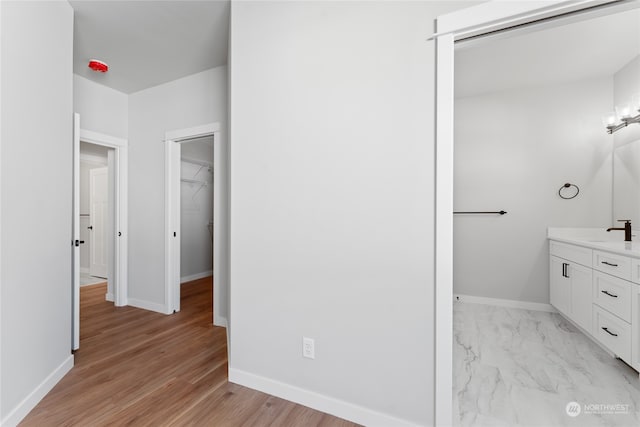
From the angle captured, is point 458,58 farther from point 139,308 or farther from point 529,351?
point 139,308

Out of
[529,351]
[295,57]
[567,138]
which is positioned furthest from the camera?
[567,138]

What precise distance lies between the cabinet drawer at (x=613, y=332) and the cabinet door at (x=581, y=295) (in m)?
0.10

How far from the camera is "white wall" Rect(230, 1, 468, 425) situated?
139cm

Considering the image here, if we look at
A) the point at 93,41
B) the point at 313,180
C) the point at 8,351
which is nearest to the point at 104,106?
the point at 93,41

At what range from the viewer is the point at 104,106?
3232mm

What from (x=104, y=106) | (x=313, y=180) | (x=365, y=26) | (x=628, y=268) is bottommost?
(x=628, y=268)

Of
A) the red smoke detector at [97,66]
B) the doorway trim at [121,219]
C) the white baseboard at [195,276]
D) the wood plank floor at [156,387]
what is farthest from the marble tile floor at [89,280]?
the red smoke detector at [97,66]

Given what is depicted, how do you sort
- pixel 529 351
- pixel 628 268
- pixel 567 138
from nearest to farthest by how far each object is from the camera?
pixel 628 268 → pixel 529 351 → pixel 567 138

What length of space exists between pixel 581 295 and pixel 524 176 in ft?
4.50

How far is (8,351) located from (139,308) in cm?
202

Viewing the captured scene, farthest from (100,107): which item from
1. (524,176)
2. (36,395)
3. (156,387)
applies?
(524,176)

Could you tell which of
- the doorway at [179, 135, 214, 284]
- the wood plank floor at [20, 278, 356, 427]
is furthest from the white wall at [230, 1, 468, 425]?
the doorway at [179, 135, 214, 284]

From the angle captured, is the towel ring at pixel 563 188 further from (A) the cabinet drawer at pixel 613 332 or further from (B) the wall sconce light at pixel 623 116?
(A) the cabinet drawer at pixel 613 332

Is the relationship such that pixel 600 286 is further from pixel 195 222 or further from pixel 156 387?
pixel 195 222
